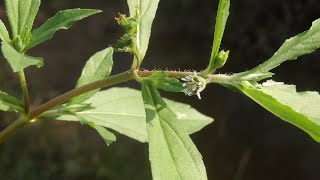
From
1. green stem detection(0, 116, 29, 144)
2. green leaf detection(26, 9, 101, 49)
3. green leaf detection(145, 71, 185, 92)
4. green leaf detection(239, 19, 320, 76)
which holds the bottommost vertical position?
green stem detection(0, 116, 29, 144)

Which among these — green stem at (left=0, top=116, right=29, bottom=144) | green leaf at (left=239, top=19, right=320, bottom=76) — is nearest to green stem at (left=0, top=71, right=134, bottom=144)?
green stem at (left=0, top=116, right=29, bottom=144)

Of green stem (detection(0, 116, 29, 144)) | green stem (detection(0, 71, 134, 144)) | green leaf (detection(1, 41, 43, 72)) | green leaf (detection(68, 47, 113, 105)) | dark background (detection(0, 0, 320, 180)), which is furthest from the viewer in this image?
dark background (detection(0, 0, 320, 180))

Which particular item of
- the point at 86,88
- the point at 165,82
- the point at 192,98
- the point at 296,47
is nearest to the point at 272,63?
the point at 296,47

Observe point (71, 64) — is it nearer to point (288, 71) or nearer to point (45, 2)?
point (45, 2)

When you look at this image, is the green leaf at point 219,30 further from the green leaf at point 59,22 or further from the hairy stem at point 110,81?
the green leaf at point 59,22

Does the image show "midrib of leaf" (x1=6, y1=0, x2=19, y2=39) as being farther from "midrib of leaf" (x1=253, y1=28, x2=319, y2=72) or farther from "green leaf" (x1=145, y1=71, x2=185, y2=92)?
"midrib of leaf" (x1=253, y1=28, x2=319, y2=72)

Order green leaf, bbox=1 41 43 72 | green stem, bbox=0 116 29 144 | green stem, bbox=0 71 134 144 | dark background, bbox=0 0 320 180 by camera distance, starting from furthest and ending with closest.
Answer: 1. dark background, bbox=0 0 320 180
2. green stem, bbox=0 116 29 144
3. green stem, bbox=0 71 134 144
4. green leaf, bbox=1 41 43 72

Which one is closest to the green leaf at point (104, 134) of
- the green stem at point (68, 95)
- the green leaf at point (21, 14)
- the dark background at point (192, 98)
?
the green stem at point (68, 95)
